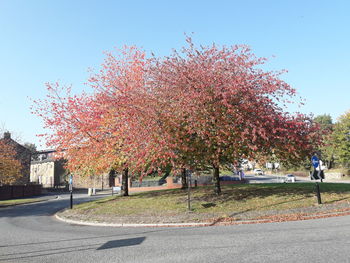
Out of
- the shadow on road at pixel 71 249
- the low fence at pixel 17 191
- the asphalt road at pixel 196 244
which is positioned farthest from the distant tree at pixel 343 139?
the low fence at pixel 17 191

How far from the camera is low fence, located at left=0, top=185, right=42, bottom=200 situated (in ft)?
122

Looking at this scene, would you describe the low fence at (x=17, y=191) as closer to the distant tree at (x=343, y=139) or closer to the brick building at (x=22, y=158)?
the brick building at (x=22, y=158)

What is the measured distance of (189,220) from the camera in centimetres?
1228

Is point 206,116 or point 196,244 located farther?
point 206,116

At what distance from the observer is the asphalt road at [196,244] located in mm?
6426

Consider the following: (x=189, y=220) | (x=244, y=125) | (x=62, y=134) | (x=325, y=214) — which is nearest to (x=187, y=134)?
(x=244, y=125)

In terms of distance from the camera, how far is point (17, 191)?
39.7 metres

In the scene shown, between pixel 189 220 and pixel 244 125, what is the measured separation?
579cm

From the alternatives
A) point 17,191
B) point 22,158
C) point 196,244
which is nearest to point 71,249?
point 196,244

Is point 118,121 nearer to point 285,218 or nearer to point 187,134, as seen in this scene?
point 187,134

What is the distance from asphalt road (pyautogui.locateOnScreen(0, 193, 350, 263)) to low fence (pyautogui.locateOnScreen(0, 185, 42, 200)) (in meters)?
31.4

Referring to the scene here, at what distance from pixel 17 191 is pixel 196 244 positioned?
132 ft

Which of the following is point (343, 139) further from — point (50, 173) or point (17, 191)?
point (50, 173)

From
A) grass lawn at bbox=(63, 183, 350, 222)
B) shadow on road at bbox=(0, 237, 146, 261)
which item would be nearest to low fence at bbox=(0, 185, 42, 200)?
grass lawn at bbox=(63, 183, 350, 222)
